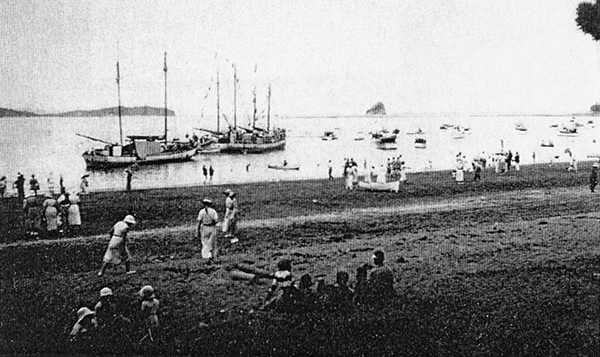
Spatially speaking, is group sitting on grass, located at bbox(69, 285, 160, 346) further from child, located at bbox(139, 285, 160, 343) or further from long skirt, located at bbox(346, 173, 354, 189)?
long skirt, located at bbox(346, 173, 354, 189)

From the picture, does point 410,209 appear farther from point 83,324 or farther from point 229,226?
point 83,324

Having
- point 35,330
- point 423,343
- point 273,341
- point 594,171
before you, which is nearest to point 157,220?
point 35,330

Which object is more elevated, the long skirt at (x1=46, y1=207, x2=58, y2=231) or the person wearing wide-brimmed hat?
the long skirt at (x1=46, y1=207, x2=58, y2=231)

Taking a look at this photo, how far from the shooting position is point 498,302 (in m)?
5.95

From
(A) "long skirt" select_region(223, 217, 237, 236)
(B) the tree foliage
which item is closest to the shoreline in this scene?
(A) "long skirt" select_region(223, 217, 237, 236)

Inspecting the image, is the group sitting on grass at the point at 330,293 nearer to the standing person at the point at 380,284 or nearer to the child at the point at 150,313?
the standing person at the point at 380,284

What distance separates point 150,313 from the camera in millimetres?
5672

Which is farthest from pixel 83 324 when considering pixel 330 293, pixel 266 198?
pixel 266 198

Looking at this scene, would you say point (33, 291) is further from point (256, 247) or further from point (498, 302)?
point (498, 302)

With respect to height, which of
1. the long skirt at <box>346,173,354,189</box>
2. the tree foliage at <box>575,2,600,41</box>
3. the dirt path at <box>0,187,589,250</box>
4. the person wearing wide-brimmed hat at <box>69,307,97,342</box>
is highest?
the tree foliage at <box>575,2,600,41</box>

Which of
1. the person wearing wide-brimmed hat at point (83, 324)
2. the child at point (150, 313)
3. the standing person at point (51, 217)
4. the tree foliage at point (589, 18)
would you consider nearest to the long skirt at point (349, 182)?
the standing person at point (51, 217)

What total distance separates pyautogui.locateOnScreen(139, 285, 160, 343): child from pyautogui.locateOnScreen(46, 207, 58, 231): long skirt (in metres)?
5.57

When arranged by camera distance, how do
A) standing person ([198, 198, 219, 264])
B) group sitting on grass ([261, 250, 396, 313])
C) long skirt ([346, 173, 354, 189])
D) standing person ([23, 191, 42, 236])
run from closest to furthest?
group sitting on grass ([261, 250, 396, 313]), standing person ([198, 198, 219, 264]), standing person ([23, 191, 42, 236]), long skirt ([346, 173, 354, 189])

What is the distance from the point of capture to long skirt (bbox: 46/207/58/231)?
10422 mm
